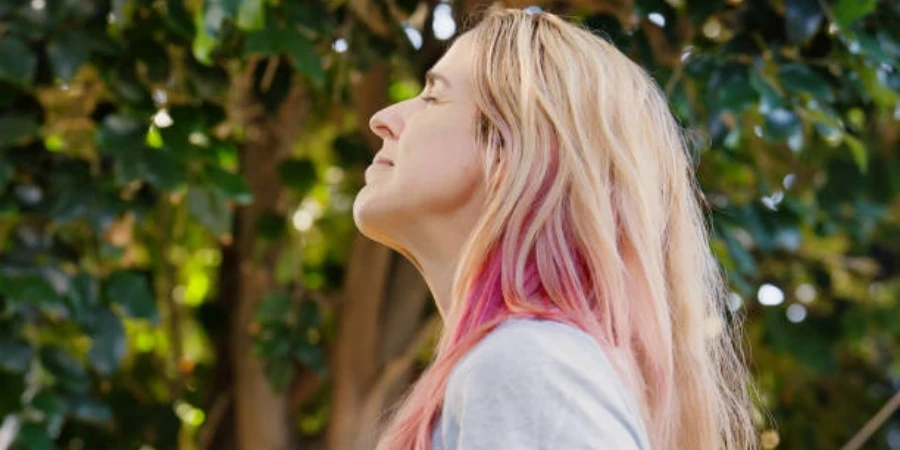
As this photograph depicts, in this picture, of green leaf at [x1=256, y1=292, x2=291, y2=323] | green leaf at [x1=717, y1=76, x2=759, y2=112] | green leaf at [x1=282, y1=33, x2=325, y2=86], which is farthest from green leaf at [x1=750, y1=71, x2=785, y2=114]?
green leaf at [x1=256, y1=292, x2=291, y2=323]

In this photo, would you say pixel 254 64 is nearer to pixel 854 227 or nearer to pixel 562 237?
pixel 854 227

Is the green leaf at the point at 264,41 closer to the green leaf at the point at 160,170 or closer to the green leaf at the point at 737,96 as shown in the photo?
the green leaf at the point at 160,170

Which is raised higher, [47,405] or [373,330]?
[47,405]

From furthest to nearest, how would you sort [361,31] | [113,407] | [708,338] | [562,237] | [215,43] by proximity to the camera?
1. [113,407]
2. [361,31]
3. [215,43]
4. [708,338]
5. [562,237]

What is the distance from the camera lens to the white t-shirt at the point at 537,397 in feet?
4.27

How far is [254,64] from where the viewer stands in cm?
344

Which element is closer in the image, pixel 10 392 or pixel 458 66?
pixel 458 66

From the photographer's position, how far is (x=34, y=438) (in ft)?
10.0

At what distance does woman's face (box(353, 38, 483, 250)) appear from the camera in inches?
61.4

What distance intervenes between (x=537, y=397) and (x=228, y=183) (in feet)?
5.98

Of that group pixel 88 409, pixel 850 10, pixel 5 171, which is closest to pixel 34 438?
pixel 88 409

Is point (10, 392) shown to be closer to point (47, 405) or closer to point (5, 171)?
point (47, 405)

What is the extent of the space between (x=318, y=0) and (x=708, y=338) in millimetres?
1531

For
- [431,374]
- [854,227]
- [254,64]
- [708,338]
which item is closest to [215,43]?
[254,64]
